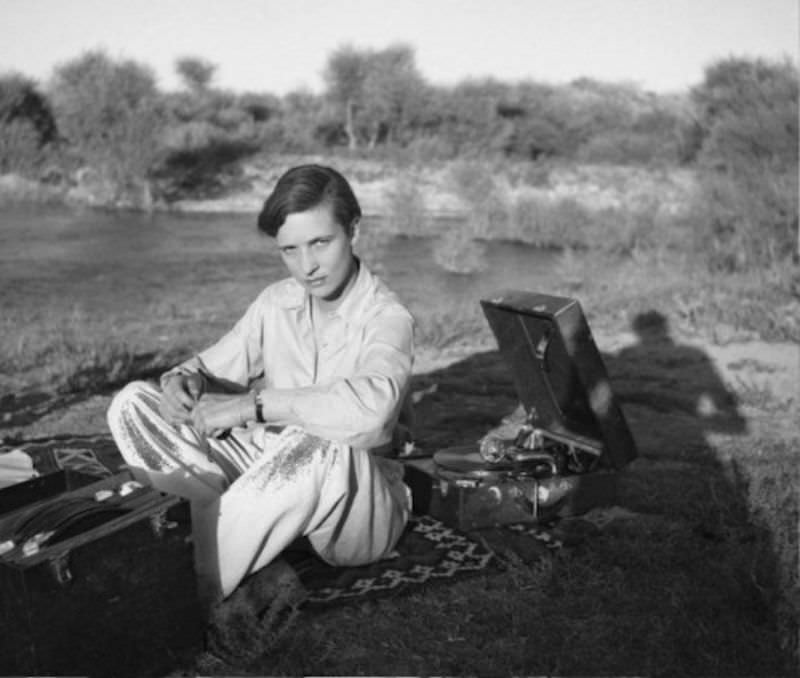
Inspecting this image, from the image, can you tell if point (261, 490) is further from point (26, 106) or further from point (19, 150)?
point (26, 106)

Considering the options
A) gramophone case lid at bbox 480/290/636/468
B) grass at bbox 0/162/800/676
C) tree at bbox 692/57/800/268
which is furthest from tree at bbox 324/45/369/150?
gramophone case lid at bbox 480/290/636/468

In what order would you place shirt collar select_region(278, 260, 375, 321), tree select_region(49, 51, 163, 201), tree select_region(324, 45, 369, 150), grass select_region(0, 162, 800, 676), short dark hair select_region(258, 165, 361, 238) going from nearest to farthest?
grass select_region(0, 162, 800, 676) < short dark hair select_region(258, 165, 361, 238) < shirt collar select_region(278, 260, 375, 321) < tree select_region(49, 51, 163, 201) < tree select_region(324, 45, 369, 150)

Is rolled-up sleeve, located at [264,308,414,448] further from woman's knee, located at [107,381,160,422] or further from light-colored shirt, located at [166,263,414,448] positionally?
woman's knee, located at [107,381,160,422]

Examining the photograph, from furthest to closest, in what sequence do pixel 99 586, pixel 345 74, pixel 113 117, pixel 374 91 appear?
pixel 345 74 < pixel 374 91 < pixel 113 117 < pixel 99 586

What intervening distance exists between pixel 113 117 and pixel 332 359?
2993 centimetres

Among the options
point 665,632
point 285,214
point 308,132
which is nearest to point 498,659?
point 665,632

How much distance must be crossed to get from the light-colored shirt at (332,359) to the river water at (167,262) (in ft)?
28.2

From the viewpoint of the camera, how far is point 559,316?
3.84 metres

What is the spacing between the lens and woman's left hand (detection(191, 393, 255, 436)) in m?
3.17

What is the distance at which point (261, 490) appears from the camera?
2988mm

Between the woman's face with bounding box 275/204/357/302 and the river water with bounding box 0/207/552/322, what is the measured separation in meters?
8.89

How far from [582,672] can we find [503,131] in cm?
4015

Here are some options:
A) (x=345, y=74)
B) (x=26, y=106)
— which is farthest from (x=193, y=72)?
(x=26, y=106)

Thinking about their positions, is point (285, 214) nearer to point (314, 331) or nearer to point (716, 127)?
point (314, 331)
